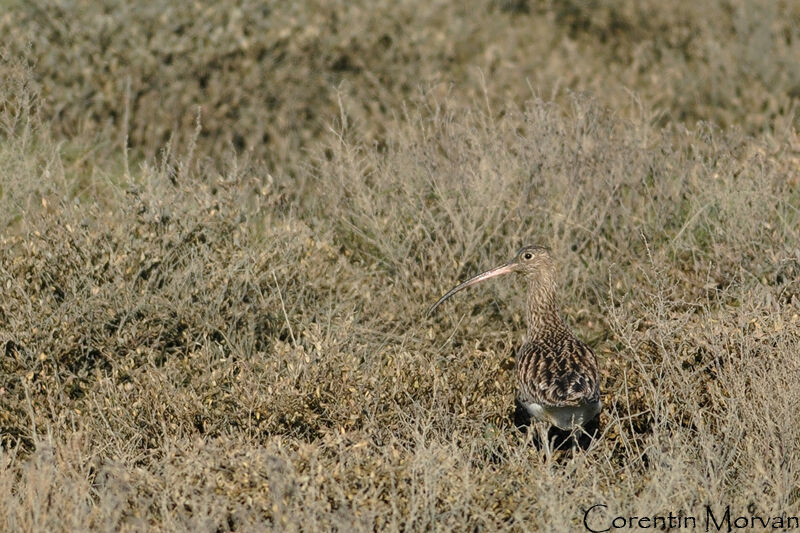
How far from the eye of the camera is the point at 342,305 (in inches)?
304

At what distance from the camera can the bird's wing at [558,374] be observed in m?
6.54

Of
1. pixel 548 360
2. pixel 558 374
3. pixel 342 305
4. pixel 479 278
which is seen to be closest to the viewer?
Answer: pixel 558 374

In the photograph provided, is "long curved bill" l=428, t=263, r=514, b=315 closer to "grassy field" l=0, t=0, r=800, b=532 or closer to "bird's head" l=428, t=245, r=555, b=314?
"bird's head" l=428, t=245, r=555, b=314

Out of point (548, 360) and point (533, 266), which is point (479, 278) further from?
point (548, 360)

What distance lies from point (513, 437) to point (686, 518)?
180 cm

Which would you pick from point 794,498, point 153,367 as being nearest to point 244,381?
point 153,367

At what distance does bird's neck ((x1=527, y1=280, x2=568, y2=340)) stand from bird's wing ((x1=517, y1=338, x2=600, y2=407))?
0.19m

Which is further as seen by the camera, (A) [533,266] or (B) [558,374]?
(A) [533,266]

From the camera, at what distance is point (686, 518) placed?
18.5 feet

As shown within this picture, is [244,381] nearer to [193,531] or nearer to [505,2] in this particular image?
[193,531]

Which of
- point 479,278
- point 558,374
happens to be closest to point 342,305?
point 479,278

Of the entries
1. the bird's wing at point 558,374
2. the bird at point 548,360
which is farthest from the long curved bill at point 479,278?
the bird's wing at point 558,374

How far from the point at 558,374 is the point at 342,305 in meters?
1.66

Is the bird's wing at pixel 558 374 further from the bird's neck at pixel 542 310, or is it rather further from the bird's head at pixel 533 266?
the bird's head at pixel 533 266
